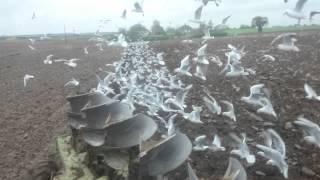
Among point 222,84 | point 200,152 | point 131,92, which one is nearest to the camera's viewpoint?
point 200,152

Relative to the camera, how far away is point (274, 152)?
14.5ft

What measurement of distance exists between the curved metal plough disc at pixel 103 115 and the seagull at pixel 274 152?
1.14 metres

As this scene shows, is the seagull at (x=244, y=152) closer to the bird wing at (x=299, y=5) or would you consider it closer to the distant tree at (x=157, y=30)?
the bird wing at (x=299, y=5)

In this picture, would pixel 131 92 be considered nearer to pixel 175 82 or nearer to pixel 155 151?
pixel 175 82

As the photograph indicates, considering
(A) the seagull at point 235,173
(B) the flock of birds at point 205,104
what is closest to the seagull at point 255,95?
(B) the flock of birds at point 205,104

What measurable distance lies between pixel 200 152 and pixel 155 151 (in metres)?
1.34

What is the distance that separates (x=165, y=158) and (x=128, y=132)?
370 mm

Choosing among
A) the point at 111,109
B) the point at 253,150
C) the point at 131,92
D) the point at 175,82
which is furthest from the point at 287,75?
the point at 111,109

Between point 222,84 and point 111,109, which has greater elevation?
point 111,109

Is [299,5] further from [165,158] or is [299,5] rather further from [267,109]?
[165,158]

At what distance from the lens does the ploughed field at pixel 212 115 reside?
191 inches

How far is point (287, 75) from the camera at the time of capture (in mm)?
8453

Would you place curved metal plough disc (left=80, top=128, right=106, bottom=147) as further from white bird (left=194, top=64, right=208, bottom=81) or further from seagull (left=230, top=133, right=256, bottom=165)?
white bird (left=194, top=64, right=208, bottom=81)

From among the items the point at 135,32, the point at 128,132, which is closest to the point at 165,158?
the point at 128,132
